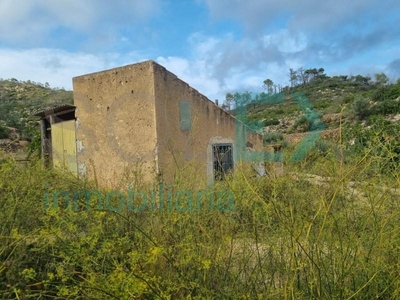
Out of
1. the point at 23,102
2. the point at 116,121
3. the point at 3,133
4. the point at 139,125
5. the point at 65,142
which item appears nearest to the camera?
the point at 139,125

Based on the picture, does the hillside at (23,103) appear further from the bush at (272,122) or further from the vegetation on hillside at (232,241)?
the bush at (272,122)

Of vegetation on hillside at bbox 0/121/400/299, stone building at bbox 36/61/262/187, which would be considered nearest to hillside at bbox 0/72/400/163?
stone building at bbox 36/61/262/187

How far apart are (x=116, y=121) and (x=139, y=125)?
2.35 feet

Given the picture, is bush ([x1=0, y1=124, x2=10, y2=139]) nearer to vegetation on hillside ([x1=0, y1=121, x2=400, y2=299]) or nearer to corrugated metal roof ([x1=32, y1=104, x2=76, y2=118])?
corrugated metal roof ([x1=32, y1=104, x2=76, y2=118])

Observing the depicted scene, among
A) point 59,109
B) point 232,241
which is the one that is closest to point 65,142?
point 59,109

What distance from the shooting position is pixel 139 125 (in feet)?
24.3

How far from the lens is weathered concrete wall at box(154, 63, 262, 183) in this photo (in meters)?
7.26

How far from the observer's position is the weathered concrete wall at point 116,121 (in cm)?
727

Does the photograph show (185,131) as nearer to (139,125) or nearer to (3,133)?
(139,125)

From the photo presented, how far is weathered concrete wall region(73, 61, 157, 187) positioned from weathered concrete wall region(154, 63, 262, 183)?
9.0 inches

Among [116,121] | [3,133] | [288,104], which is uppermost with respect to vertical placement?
[288,104]

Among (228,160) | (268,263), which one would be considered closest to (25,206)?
(268,263)

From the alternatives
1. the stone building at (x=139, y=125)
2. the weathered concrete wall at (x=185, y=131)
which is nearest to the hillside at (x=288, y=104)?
the stone building at (x=139, y=125)

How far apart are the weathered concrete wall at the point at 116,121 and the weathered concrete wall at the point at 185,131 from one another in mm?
228
